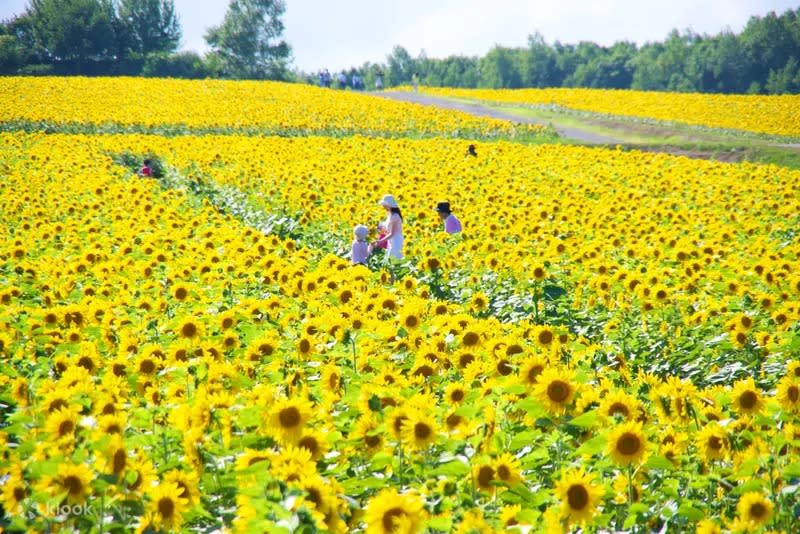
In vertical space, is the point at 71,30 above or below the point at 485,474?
above

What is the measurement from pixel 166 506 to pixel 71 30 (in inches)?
2845

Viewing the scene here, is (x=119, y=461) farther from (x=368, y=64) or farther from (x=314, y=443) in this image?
(x=368, y=64)

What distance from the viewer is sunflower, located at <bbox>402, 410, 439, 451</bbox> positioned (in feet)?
9.90

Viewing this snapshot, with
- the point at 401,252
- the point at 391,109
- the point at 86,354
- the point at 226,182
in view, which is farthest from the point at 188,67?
the point at 86,354

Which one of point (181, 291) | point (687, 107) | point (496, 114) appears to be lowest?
point (181, 291)

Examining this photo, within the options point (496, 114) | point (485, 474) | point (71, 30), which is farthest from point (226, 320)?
point (71, 30)

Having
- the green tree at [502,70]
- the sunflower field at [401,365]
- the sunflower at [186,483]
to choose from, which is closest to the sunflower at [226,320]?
the sunflower field at [401,365]

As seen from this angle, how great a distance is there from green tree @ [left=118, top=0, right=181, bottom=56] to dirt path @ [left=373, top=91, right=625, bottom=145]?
1199 inches

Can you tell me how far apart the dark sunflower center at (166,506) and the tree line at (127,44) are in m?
64.4

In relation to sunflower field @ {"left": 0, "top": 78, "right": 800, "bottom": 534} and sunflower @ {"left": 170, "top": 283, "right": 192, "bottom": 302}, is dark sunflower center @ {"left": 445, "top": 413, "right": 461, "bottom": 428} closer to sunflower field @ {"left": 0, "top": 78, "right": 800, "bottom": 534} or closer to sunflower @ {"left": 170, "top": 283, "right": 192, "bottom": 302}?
sunflower field @ {"left": 0, "top": 78, "right": 800, "bottom": 534}

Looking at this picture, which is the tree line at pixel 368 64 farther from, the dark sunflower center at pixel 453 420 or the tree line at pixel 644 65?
the dark sunflower center at pixel 453 420

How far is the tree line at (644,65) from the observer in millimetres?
89438

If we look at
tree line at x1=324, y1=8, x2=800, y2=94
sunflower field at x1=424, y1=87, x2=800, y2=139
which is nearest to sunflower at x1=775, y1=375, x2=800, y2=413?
sunflower field at x1=424, y1=87, x2=800, y2=139

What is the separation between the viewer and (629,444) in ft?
9.64
